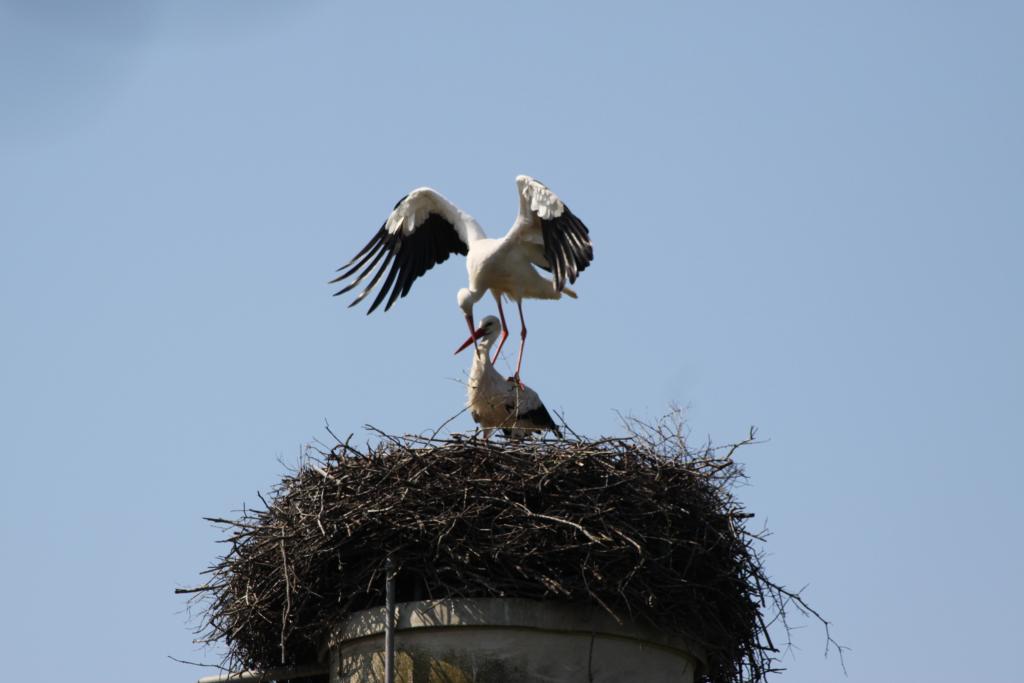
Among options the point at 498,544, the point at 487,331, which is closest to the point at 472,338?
the point at 487,331

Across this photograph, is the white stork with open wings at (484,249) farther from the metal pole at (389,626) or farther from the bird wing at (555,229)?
the metal pole at (389,626)

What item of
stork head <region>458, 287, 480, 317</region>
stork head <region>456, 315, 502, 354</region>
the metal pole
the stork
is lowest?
the metal pole

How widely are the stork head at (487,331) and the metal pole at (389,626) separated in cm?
403

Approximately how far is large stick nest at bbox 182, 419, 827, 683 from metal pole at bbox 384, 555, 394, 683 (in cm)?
6

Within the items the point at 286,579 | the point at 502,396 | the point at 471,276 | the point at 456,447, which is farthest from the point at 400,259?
the point at 286,579

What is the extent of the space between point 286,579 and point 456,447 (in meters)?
1.26

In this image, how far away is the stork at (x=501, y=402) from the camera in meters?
10.7

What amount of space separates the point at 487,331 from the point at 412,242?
164 centimetres

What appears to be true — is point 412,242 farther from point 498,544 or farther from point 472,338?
point 498,544

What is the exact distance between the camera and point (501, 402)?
10695mm

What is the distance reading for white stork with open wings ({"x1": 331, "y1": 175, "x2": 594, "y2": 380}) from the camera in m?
11.3

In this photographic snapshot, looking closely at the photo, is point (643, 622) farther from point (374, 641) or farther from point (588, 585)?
point (374, 641)

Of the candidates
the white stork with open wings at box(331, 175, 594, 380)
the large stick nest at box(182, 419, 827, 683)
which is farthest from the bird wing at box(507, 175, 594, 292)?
the large stick nest at box(182, 419, 827, 683)

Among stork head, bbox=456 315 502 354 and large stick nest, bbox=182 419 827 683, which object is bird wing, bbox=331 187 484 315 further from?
large stick nest, bbox=182 419 827 683
